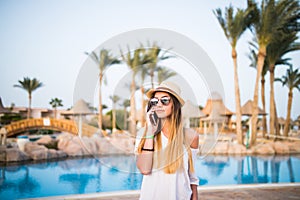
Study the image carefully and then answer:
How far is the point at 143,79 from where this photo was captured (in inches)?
57.1

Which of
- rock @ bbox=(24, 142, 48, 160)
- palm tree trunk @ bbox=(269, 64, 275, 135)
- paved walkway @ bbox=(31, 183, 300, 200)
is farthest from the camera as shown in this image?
palm tree trunk @ bbox=(269, 64, 275, 135)

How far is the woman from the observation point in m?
1.32

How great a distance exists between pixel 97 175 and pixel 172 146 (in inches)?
276

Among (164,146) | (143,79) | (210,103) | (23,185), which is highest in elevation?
(143,79)

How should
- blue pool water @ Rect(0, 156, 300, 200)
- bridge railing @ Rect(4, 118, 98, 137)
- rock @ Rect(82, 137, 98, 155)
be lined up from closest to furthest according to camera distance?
rock @ Rect(82, 137, 98, 155) < blue pool water @ Rect(0, 156, 300, 200) < bridge railing @ Rect(4, 118, 98, 137)

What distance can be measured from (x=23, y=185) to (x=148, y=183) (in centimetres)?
632

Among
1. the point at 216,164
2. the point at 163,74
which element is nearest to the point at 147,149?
the point at 163,74

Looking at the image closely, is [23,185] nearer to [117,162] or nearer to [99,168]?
[99,168]

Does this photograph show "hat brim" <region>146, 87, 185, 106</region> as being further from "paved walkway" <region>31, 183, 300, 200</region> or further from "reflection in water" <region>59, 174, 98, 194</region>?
"reflection in water" <region>59, 174, 98, 194</region>

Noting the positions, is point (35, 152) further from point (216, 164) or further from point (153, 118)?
point (153, 118)

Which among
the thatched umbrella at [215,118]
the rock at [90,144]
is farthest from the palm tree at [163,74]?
the rock at [90,144]

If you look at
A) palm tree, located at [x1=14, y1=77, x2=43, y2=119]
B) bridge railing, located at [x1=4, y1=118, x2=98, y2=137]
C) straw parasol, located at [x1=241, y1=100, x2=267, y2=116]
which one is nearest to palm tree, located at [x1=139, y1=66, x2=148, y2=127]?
bridge railing, located at [x1=4, y1=118, x2=98, y2=137]

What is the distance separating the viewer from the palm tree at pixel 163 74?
1.41 meters

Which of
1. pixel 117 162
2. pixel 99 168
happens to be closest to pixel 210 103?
pixel 117 162
